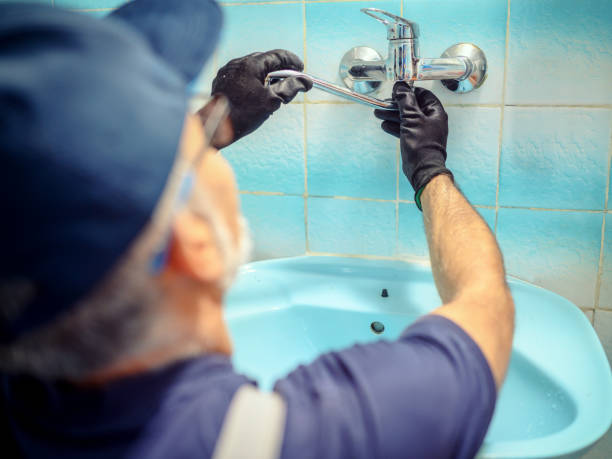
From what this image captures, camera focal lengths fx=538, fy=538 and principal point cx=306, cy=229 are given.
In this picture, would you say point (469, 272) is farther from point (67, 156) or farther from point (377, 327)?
point (67, 156)

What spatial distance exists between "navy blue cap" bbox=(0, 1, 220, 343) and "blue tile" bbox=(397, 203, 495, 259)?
0.65 meters

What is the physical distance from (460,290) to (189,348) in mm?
355

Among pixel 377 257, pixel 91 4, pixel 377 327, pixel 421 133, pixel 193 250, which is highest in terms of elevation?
pixel 91 4

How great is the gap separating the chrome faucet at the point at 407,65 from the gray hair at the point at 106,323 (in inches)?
19.2

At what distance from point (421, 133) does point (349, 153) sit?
0.17 meters

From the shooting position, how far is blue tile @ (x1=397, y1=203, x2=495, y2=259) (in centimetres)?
96

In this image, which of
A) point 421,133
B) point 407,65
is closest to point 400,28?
point 407,65

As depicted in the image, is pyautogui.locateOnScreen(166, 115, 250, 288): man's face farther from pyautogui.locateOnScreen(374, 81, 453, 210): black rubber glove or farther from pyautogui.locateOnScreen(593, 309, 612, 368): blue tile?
pyautogui.locateOnScreen(593, 309, 612, 368): blue tile

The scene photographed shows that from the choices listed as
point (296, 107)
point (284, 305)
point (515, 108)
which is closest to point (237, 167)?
point (296, 107)

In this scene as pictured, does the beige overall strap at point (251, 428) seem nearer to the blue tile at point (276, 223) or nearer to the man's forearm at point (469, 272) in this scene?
the man's forearm at point (469, 272)

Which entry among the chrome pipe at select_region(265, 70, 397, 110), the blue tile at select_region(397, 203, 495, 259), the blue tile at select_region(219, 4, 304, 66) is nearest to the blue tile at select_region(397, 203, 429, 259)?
the blue tile at select_region(397, 203, 495, 259)

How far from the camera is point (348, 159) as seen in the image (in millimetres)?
972

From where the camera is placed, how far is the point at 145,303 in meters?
0.39

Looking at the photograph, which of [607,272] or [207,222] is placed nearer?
[207,222]
